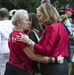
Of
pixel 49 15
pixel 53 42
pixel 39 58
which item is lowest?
pixel 39 58

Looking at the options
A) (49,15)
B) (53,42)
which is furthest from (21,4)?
(53,42)

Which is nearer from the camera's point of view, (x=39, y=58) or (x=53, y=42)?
(x=53, y=42)

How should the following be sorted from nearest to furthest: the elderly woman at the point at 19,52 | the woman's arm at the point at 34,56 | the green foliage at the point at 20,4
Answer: the woman's arm at the point at 34,56
the elderly woman at the point at 19,52
the green foliage at the point at 20,4

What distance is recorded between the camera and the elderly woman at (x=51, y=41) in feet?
15.1

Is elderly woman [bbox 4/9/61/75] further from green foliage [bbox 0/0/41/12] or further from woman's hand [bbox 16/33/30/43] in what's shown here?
green foliage [bbox 0/0/41/12]

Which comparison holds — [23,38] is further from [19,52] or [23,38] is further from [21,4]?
[21,4]

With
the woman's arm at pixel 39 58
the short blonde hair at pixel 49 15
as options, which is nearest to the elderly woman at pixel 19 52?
the woman's arm at pixel 39 58

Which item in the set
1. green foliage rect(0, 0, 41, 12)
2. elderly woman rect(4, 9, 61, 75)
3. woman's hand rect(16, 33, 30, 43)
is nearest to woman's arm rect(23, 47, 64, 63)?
elderly woman rect(4, 9, 61, 75)

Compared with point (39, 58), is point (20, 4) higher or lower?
lower

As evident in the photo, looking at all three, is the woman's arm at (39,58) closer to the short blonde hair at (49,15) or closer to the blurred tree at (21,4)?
the short blonde hair at (49,15)

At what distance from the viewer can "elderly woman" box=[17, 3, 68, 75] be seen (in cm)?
462

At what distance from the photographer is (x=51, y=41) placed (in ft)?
15.1

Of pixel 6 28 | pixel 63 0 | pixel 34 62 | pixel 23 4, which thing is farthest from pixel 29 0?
pixel 34 62

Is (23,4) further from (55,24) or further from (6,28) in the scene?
(55,24)
